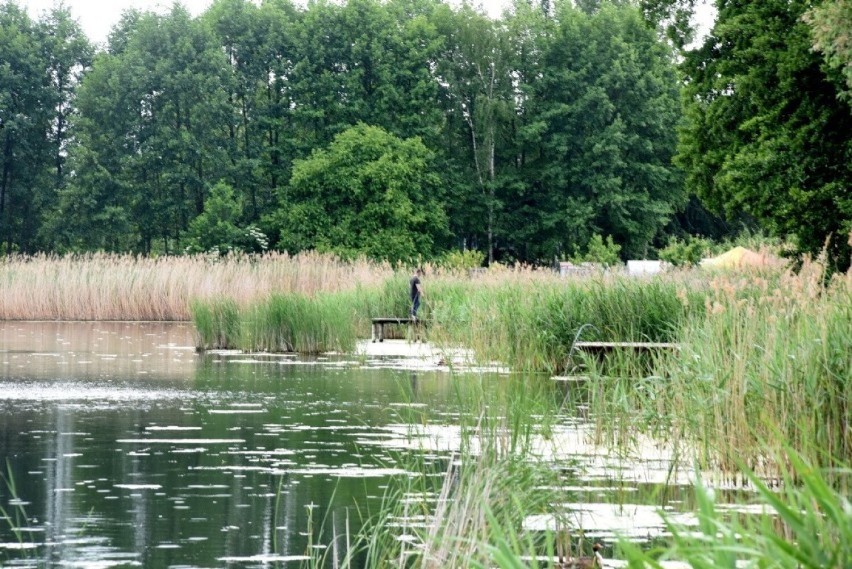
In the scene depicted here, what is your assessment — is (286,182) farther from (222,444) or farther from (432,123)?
(222,444)

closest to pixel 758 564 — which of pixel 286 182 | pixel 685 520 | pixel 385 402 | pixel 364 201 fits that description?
pixel 685 520

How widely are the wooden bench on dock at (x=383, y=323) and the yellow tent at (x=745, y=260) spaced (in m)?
5.06

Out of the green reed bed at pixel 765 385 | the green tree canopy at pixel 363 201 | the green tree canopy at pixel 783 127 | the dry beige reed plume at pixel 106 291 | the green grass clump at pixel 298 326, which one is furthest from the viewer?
the green tree canopy at pixel 363 201

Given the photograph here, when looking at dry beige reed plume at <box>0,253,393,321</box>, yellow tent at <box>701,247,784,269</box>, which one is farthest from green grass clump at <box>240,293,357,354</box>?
dry beige reed plume at <box>0,253,393,321</box>

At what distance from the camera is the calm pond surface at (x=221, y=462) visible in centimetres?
786

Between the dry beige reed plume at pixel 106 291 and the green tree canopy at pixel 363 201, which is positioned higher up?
the green tree canopy at pixel 363 201

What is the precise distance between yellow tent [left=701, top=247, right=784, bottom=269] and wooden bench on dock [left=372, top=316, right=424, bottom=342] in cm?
506

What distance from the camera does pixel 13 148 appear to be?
62.7 m

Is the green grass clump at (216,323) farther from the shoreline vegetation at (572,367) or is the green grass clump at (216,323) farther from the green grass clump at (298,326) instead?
the green grass clump at (298,326)

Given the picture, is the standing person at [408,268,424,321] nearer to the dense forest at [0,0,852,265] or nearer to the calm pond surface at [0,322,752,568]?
the calm pond surface at [0,322,752,568]

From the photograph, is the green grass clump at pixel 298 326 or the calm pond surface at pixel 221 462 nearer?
the calm pond surface at pixel 221 462

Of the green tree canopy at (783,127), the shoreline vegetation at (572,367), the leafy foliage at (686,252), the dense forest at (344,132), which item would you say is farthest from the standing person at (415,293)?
the dense forest at (344,132)

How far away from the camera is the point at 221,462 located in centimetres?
1099

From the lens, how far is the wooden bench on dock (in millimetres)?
27241
